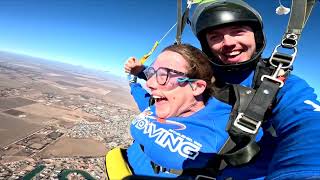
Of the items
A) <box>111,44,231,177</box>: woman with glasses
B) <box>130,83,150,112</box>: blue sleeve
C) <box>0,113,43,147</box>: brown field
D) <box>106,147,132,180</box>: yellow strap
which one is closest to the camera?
<box>111,44,231,177</box>: woman with glasses

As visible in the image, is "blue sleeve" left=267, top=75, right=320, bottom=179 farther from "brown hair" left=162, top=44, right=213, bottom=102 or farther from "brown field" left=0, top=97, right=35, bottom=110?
"brown field" left=0, top=97, right=35, bottom=110

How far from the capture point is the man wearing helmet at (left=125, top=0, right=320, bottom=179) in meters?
0.80

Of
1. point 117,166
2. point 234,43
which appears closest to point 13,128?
point 117,166

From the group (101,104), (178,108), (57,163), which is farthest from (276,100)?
(101,104)

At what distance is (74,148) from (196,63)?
1351 inches

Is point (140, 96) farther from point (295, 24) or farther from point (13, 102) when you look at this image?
point (13, 102)

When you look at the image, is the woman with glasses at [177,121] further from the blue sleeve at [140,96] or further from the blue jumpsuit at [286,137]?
the blue sleeve at [140,96]

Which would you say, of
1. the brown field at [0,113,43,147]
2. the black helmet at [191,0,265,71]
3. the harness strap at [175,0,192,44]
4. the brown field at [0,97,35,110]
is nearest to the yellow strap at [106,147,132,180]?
the black helmet at [191,0,265,71]

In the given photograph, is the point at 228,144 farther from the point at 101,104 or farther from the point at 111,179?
the point at 101,104

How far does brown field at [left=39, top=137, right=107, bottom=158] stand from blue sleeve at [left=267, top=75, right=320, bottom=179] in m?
31.4

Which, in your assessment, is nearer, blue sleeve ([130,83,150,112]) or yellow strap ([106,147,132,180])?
yellow strap ([106,147,132,180])

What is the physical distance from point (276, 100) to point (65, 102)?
213 ft

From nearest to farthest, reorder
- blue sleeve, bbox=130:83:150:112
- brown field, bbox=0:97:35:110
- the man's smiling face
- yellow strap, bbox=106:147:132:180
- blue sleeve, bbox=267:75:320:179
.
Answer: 1. blue sleeve, bbox=267:75:320:179
2. yellow strap, bbox=106:147:132:180
3. the man's smiling face
4. blue sleeve, bbox=130:83:150:112
5. brown field, bbox=0:97:35:110

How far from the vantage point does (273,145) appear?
1456 millimetres
